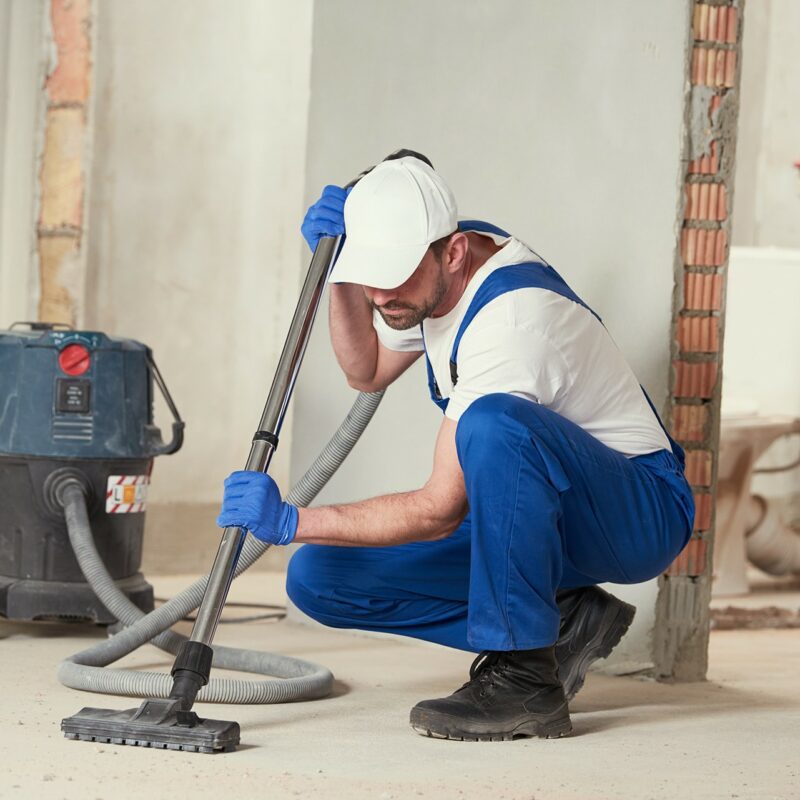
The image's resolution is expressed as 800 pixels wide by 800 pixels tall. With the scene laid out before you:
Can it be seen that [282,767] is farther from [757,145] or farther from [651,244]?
[757,145]

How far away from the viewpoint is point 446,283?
2156 mm

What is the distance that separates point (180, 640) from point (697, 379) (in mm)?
1160

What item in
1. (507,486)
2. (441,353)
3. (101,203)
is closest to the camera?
(507,486)

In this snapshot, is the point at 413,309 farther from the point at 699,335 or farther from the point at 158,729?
the point at 699,335

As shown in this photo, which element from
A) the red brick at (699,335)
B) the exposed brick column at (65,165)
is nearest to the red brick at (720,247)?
the red brick at (699,335)

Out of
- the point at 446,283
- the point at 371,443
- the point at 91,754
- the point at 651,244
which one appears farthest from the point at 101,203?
the point at 91,754

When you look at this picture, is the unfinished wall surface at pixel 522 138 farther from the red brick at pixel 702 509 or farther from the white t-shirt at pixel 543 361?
the white t-shirt at pixel 543 361

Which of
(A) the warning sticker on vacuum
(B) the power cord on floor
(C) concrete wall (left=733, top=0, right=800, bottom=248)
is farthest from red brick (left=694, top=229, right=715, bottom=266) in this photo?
(C) concrete wall (left=733, top=0, right=800, bottom=248)

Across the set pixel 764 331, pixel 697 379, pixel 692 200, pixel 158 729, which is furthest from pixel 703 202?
pixel 764 331

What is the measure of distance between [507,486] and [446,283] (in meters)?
0.34

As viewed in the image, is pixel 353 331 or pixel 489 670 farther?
pixel 353 331

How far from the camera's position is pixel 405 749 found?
6.71 ft

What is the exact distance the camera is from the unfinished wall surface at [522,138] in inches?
109

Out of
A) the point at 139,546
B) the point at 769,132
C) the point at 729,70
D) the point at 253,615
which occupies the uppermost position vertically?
the point at 769,132
